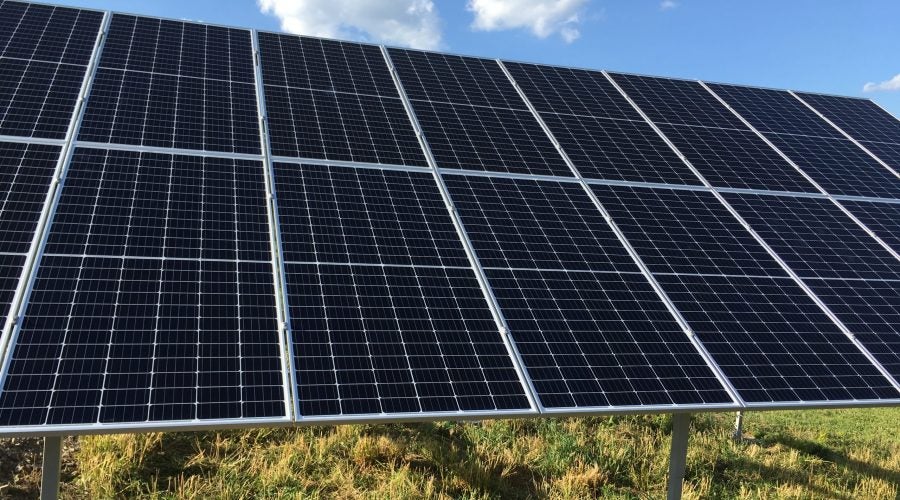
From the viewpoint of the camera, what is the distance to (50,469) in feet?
21.3

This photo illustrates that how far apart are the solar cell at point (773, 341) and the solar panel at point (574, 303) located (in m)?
0.44

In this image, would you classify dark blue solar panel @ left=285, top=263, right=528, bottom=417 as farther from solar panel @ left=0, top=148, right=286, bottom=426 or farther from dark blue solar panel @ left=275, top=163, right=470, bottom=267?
solar panel @ left=0, top=148, right=286, bottom=426

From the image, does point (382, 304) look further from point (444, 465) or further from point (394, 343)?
point (444, 465)

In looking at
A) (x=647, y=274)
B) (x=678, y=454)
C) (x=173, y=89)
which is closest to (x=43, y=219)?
(x=173, y=89)

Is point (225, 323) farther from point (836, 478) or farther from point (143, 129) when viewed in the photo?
point (836, 478)

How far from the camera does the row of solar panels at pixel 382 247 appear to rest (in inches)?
266

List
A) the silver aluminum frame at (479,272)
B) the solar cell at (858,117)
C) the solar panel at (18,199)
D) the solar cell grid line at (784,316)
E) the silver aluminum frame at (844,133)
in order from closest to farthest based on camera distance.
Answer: the solar panel at (18,199), the silver aluminum frame at (479,272), the solar cell grid line at (784,316), the silver aluminum frame at (844,133), the solar cell at (858,117)

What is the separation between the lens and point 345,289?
792 centimetres

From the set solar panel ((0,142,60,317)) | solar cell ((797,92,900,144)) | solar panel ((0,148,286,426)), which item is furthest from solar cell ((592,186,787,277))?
solar panel ((0,142,60,317))

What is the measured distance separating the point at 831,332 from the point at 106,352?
885 cm

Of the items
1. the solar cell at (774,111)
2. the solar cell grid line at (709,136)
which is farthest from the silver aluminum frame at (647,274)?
the solar cell at (774,111)

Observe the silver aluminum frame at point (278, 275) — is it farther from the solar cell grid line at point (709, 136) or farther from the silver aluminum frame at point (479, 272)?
the solar cell grid line at point (709, 136)

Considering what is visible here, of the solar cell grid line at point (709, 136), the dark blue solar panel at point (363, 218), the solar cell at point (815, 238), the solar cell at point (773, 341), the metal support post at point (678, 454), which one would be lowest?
the metal support post at point (678, 454)

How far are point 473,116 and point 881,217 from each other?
7651mm
